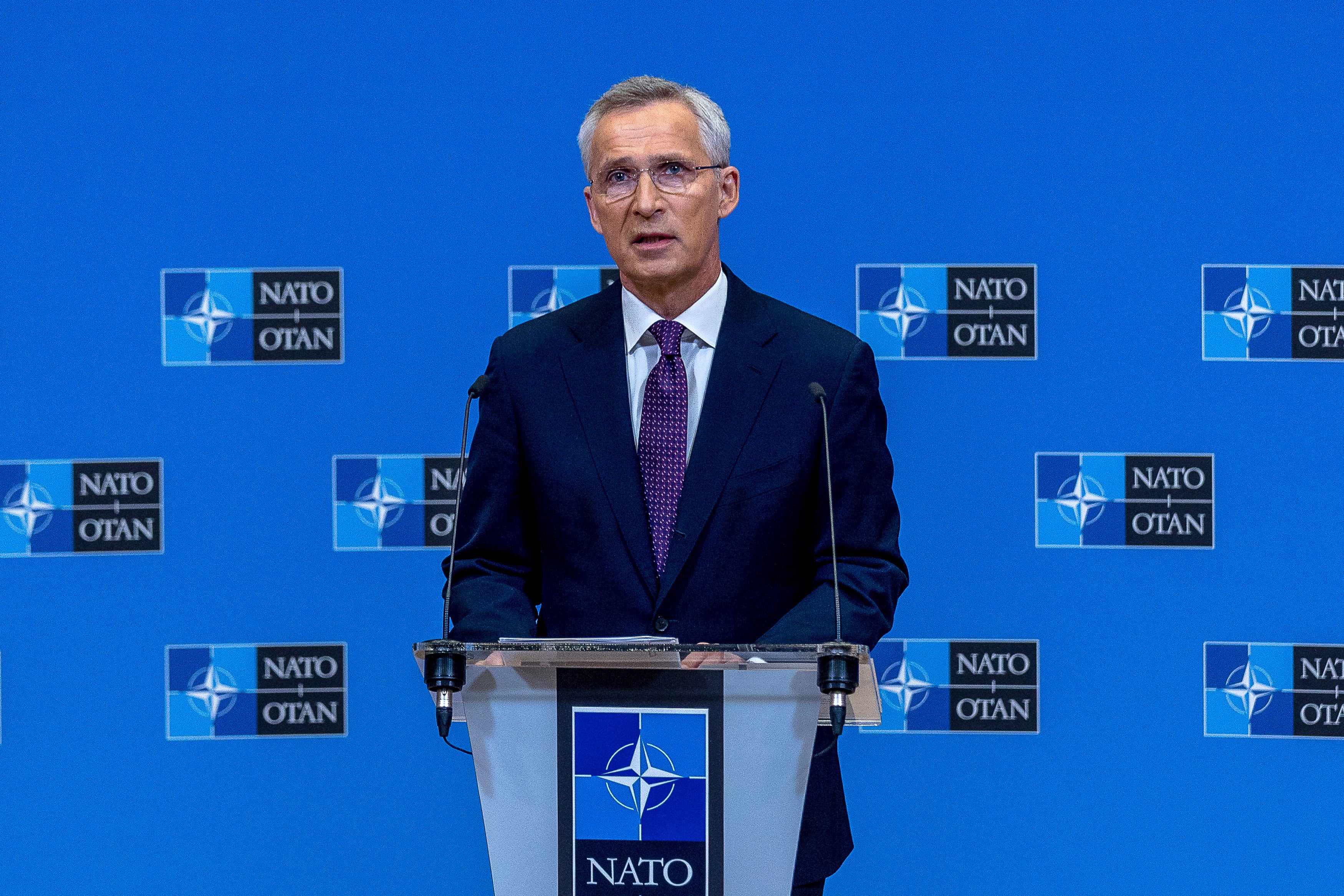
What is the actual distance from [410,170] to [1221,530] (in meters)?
2.04

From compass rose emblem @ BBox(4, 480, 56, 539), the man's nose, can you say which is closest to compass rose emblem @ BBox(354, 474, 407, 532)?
compass rose emblem @ BBox(4, 480, 56, 539)

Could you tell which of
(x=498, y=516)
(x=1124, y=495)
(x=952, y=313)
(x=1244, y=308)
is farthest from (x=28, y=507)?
(x=1244, y=308)

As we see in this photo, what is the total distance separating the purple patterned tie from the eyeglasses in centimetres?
22

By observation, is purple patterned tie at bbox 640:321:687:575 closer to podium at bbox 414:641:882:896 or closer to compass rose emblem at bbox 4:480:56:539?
podium at bbox 414:641:882:896

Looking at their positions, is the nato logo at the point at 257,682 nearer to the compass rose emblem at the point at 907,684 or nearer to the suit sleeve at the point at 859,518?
the compass rose emblem at the point at 907,684

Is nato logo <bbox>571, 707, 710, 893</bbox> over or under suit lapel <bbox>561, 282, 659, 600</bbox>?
under

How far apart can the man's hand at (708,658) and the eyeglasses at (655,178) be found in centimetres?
81

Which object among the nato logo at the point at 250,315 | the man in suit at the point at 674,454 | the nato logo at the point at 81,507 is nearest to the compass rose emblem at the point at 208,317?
the nato logo at the point at 250,315

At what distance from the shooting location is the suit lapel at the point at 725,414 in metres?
1.87

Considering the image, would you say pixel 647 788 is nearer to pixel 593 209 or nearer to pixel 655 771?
pixel 655 771

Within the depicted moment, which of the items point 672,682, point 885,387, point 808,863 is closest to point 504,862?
point 672,682

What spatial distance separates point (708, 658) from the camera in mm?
1452

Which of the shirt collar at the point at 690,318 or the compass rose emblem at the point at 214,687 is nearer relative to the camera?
the shirt collar at the point at 690,318

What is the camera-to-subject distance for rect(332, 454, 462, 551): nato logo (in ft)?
10.0
